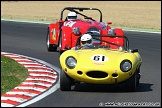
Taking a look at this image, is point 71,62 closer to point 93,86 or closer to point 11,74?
point 93,86

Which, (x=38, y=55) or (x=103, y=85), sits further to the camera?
(x=38, y=55)

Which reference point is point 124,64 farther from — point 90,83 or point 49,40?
point 49,40

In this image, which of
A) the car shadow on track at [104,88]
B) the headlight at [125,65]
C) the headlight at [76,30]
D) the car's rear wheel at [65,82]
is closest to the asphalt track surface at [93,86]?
the car shadow on track at [104,88]

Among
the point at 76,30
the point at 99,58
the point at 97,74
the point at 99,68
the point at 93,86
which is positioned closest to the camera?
the point at 99,68

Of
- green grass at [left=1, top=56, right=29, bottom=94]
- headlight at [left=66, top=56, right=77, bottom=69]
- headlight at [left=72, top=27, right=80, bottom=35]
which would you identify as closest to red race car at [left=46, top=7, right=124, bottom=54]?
headlight at [left=72, top=27, right=80, bottom=35]

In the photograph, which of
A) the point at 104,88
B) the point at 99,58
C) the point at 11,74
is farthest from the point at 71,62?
the point at 11,74

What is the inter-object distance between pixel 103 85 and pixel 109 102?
1.73m

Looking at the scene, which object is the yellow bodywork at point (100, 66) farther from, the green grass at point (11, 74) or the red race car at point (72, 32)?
the red race car at point (72, 32)

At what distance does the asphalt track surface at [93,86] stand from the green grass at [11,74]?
36.3 inches

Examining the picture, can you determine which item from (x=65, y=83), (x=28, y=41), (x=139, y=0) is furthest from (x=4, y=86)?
(x=139, y=0)

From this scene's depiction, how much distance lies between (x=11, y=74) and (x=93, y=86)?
1931 millimetres

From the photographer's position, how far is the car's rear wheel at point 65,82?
1080 centimetres

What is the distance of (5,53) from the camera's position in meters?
16.6

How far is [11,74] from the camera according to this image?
12305mm
